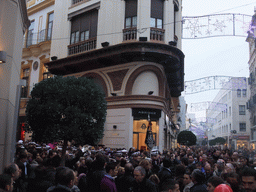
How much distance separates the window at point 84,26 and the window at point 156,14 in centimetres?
462

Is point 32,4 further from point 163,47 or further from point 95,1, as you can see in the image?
point 163,47

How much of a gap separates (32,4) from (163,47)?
17.9 meters

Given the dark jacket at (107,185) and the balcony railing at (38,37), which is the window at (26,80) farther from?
the dark jacket at (107,185)

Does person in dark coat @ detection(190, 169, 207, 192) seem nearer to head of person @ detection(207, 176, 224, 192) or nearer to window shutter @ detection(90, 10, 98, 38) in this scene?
head of person @ detection(207, 176, 224, 192)

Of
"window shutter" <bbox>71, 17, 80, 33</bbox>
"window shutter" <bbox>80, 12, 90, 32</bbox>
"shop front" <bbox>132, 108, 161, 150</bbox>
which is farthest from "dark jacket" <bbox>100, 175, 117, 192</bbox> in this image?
"window shutter" <bbox>71, 17, 80, 33</bbox>

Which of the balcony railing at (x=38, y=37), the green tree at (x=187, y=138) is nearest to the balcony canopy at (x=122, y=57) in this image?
A: the balcony railing at (x=38, y=37)

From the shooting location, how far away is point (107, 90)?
20.2 meters

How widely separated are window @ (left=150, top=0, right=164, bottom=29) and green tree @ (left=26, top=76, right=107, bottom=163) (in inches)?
383

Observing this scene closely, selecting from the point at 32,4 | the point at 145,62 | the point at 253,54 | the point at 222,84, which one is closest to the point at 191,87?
the point at 222,84

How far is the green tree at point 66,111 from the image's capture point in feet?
34.5

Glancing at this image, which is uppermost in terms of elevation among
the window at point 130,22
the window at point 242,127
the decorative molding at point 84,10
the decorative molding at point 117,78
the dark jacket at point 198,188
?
the decorative molding at point 84,10

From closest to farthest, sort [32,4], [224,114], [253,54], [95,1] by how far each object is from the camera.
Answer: [95,1] → [32,4] → [253,54] → [224,114]

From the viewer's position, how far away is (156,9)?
19.5 m

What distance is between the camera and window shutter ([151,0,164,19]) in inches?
765
